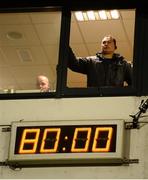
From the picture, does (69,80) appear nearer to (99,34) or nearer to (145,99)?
(145,99)

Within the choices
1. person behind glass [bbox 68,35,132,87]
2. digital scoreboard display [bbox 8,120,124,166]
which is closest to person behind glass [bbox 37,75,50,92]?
person behind glass [bbox 68,35,132,87]

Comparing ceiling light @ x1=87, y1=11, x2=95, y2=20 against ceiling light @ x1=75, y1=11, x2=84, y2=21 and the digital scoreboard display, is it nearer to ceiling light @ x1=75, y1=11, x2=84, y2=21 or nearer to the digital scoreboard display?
ceiling light @ x1=75, y1=11, x2=84, y2=21

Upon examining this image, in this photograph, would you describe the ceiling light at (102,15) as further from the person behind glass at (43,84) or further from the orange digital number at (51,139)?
the orange digital number at (51,139)

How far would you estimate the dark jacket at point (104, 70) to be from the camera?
620cm

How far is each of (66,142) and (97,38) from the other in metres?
2.46

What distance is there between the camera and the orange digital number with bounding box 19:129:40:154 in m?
5.95

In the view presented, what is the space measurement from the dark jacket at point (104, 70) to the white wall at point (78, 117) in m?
0.18

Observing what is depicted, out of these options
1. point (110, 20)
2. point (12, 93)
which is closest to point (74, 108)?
point (12, 93)

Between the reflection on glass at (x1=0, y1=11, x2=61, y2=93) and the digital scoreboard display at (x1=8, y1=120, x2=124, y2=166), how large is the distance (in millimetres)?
915

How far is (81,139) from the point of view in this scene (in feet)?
19.3

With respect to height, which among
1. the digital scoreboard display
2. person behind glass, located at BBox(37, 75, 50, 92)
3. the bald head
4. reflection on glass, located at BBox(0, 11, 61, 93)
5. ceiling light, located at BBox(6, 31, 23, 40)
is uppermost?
ceiling light, located at BBox(6, 31, 23, 40)

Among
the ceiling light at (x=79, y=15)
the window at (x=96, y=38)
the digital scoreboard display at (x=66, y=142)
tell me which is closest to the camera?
the digital scoreboard display at (x=66, y=142)

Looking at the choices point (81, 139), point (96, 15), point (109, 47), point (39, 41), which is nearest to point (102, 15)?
point (96, 15)

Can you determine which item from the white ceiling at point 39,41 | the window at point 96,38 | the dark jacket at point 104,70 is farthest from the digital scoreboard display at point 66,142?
the white ceiling at point 39,41
